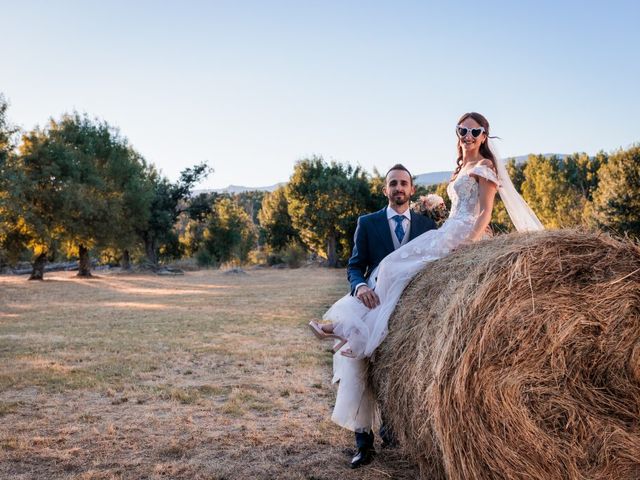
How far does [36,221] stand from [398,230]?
2653 cm

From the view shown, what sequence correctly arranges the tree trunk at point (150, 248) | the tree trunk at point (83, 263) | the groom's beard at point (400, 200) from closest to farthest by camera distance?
the groom's beard at point (400, 200) < the tree trunk at point (83, 263) < the tree trunk at point (150, 248)

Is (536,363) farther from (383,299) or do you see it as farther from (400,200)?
(400,200)

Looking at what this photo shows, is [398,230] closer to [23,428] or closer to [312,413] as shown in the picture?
[312,413]

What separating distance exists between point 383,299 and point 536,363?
1.17 m

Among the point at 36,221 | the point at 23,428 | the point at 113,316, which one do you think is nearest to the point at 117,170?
the point at 36,221

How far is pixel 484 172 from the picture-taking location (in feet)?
13.5

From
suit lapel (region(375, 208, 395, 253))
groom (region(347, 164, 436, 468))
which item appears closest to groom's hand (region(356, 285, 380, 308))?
groom (region(347, 164, 436, 468))

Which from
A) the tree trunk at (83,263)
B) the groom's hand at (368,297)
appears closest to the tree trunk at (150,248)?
the tree trunk at (83,263)

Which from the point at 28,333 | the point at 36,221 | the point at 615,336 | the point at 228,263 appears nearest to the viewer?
the point at 615,336

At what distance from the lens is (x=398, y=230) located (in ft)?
15.0

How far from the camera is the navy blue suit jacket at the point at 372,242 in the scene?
179 inches

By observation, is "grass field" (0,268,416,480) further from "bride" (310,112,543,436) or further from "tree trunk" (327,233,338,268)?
"tree trunk" (327,233,338,268)

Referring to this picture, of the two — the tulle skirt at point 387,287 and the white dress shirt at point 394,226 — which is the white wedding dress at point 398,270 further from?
the white dress shirt at point 394,226

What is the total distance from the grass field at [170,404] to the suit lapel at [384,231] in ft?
5.71
